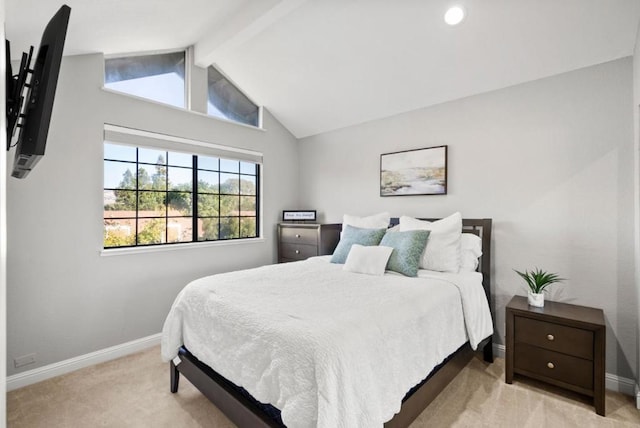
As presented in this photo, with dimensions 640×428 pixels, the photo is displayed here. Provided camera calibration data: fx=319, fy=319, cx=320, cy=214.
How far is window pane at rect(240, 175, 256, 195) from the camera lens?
13.2 feet

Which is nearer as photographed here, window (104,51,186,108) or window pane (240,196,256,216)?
window (104,51,186,108)

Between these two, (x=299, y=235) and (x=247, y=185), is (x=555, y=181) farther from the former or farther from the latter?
(x=247, y=185)

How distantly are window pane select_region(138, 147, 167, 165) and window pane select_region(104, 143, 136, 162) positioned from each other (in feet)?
0.21

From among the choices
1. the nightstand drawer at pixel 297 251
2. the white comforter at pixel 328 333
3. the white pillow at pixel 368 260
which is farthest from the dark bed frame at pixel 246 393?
→ the nightstand drawer at pixel 297 251

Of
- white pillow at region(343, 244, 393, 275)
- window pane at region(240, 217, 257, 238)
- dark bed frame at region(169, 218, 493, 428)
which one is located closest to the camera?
dark bed frame at region(169, 218, 493, 428)

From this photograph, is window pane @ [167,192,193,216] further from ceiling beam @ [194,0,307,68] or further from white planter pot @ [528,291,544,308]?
white planter pot @ [528,291,544,308]

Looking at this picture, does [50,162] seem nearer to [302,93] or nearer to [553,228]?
[302,93]

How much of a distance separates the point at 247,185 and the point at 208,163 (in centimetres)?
59

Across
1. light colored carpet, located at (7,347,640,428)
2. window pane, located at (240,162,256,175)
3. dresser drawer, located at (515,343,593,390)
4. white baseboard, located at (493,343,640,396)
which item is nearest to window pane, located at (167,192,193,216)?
window pane, located at (240,162,256,175)

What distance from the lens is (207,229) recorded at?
3.64 meters

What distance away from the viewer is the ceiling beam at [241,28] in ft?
7.93

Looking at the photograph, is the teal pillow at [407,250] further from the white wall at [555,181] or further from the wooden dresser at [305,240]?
the wooden dresser at [305,240]

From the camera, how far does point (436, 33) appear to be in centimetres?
254

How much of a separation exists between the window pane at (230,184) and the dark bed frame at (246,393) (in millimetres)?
2099
